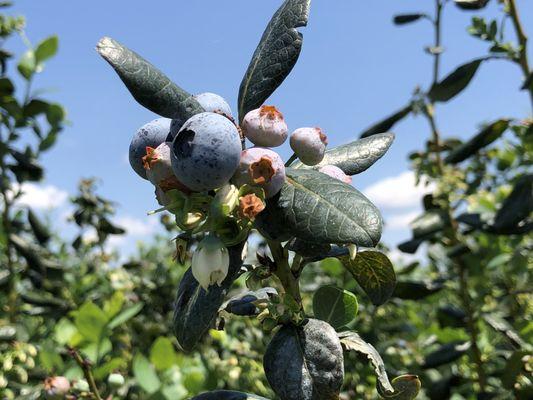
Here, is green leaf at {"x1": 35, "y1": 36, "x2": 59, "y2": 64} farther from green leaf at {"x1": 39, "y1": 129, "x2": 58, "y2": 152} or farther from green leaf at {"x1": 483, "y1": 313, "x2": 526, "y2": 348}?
green leaf at {"x1": 483, "y1": 313, "x2": 526, "y2": 348}

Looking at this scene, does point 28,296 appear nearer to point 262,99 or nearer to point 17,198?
point 17,198

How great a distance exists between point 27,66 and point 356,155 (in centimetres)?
300

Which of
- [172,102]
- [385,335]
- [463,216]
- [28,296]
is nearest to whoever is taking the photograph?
[172,102]

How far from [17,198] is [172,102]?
8.36ft

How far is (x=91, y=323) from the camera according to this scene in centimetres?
210

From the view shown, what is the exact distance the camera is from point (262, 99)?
3.24 feet

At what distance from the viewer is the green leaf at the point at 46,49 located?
11.5 ft

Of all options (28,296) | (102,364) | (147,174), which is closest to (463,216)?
(102,364)

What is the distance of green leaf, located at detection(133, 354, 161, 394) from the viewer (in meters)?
1.94

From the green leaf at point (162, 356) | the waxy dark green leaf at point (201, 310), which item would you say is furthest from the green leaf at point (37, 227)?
the waxy dark green leaf at point (201, 310)

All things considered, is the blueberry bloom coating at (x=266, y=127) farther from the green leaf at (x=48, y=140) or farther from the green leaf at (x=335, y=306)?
the green leaf at (x=48, y=140)

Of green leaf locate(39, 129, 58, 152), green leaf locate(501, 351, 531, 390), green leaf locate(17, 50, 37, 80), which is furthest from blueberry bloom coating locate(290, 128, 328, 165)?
green leaf locate(17, 50, 37, 80)

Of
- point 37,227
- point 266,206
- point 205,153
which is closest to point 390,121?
point 266,206

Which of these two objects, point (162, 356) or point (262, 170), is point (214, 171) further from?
point (162, 356)
